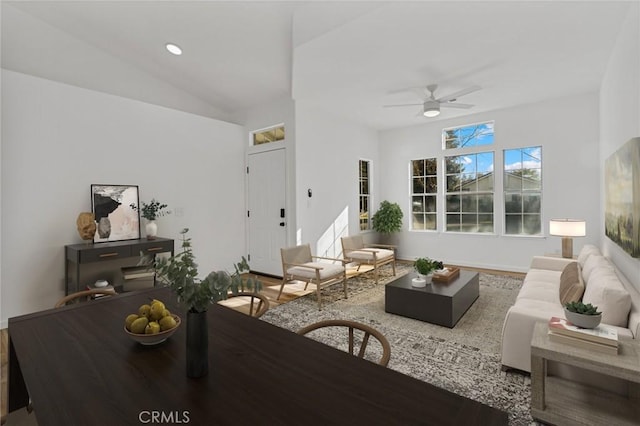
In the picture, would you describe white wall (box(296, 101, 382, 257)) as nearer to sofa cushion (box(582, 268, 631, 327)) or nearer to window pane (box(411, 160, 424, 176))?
window pane (box(411, 160, 424, 176))

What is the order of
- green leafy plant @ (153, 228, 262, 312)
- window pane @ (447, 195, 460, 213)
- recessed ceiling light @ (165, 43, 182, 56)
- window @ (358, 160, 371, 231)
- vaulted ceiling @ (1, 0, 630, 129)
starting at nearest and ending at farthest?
green leafy plant @ (153, 228, 262, 312), vaulted ceiling @ (1, 0, 630, 129), recessed ceiling light @ (165, 43, 182, 56), window pane @ (447, 195, 460, 213), window @ (358, 160, 371, 231)

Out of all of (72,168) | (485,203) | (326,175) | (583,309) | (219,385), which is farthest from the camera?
(485,203)

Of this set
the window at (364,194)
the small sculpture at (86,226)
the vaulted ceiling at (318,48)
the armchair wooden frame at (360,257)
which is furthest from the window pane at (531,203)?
the small sculpture at (86,226)

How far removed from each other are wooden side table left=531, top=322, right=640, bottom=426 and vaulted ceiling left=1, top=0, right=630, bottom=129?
287 centimetres

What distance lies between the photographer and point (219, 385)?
3.24ft

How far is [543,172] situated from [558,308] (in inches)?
145

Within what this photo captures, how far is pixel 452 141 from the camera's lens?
6332 mm

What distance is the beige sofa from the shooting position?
2.05 meters

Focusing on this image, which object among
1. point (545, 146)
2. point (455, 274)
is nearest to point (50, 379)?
point (455, 274)

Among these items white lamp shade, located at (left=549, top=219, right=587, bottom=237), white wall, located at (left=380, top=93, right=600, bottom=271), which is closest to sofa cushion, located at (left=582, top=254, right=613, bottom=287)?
white lamp shade, located at (left=549, top=219, right=587, bottom=237)

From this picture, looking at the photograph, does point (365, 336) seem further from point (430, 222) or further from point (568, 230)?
point (430, 222)

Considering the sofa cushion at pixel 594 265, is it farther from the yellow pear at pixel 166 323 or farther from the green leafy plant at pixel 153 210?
the green leafy plant at pixel 153 210

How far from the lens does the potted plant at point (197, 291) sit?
101cm

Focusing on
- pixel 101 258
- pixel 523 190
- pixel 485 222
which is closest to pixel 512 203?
pixel 523 190
